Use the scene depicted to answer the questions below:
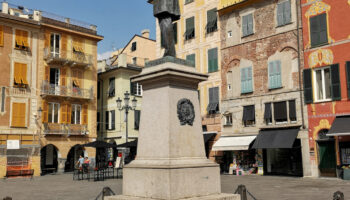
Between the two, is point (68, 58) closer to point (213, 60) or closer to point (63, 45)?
point (63, 45)

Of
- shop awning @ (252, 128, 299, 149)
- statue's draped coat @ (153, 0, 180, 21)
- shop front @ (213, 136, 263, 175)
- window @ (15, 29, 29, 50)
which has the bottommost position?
shop front @ (213, 136, 263, 175)

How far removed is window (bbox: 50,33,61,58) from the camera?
35.0m

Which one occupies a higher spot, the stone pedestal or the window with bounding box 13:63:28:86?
the window with bounding box 13:63:28:86

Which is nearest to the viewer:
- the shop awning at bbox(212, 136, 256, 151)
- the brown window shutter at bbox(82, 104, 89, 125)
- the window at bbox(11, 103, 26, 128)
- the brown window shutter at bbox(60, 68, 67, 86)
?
the shop awning at bbox(212, 136, 256, 151)

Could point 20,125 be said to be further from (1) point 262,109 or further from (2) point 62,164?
(1) point 262,109

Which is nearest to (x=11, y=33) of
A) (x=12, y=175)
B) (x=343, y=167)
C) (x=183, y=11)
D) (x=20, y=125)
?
(x=20, y=125)

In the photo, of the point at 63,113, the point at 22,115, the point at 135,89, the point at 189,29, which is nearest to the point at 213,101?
the point at 189,29

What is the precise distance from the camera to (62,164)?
34531mm

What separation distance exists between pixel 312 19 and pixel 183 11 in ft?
39.6

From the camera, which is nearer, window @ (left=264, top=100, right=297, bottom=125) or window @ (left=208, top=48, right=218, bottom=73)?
window @ (left=264, top=100, right=297, bottom=125)

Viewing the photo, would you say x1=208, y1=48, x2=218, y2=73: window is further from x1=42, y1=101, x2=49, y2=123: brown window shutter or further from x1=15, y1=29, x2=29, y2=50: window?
x1=15, y1=29, x2=29, y2=50: window

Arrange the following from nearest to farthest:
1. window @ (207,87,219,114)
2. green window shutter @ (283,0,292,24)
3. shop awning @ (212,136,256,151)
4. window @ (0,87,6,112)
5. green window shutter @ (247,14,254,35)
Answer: green window shutter @ (283,0,292,24) < shop awning @ (212,136,256,151) < green window shutter @ (247,14,254,35) < window @ (207,87,219,114) < window @ (0,87,6,112)

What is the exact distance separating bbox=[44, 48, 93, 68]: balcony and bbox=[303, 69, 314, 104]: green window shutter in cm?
2092

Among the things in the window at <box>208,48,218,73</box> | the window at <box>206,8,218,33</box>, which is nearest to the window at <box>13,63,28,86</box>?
the window at <box>208,48,218,73</box>
